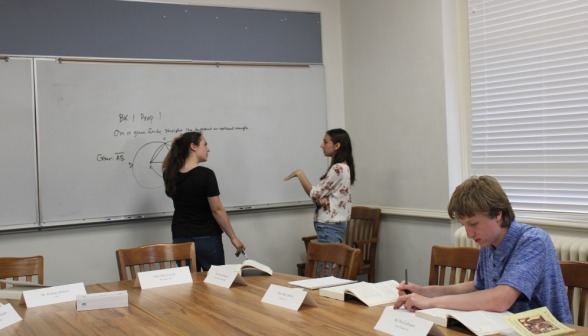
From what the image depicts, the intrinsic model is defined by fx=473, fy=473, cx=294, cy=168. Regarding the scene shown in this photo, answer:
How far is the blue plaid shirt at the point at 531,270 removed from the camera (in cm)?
152

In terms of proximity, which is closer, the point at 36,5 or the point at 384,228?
the point at 36,5

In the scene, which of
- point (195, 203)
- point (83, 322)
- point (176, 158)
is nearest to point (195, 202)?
point (195, 203)

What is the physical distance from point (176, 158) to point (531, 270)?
2.22 meters

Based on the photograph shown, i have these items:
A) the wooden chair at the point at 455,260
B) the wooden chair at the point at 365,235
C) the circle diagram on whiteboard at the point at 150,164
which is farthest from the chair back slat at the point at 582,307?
the circle diagram on whiteboard at the point at 150,164

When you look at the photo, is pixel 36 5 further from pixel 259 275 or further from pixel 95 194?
pixel 259 275

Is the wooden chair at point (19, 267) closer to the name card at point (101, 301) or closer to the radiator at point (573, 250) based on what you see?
the name card at point (101, 301)

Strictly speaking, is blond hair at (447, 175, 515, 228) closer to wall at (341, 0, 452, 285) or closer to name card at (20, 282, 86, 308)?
name card at (20, 282, 86, 308)

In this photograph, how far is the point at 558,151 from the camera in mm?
2883

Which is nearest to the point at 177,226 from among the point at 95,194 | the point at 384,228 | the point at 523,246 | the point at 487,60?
the point at 95,194

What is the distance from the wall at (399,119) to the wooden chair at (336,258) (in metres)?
1.42

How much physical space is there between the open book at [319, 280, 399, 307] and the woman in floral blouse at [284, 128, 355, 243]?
1512 millimetres

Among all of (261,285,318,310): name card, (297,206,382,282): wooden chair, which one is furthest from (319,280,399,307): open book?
(297,206,382,282): wooden chair

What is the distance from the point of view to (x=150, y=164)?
3705mm

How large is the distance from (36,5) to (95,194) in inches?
56.0
